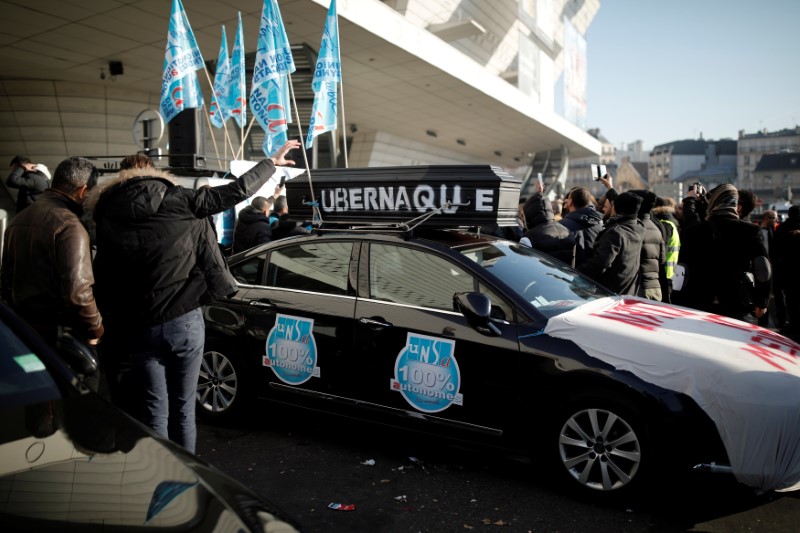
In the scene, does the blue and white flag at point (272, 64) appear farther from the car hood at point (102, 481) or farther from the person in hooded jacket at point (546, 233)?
the car hood at point (102, 481)

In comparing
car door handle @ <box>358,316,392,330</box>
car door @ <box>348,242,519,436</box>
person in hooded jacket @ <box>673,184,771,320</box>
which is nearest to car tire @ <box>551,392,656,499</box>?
car door @ <box>348,242,519,436</box>

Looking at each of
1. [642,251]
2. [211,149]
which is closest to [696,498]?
[642,251]

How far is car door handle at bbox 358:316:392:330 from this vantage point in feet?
13.6

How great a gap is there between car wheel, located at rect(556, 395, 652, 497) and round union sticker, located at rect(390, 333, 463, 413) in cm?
69

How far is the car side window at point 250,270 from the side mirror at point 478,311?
5.92 feet

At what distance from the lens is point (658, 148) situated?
131m

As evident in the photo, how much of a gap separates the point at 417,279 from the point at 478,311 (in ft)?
2.13

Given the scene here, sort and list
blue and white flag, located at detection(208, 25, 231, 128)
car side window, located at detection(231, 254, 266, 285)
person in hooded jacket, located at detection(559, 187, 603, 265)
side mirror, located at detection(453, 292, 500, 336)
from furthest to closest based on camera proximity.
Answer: blue and white flag, located at detection(208, 25, 231, 128), person in hooded jacket, located at detection(559, 187, 603, 265), car side window, located at detection(231, 254, 266, 285), side mirror, located at detection(453, 292, 500, 336)

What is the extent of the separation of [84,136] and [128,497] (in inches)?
902

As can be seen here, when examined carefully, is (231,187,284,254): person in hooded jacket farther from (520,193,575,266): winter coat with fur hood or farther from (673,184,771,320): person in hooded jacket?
(673,184,771,320): person in hooded jacket

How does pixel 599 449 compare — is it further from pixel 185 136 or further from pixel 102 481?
pixel 185 136

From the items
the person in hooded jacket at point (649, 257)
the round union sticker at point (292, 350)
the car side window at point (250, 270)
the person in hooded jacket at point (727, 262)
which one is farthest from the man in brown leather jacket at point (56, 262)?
the person in hooded jacket at point (727, 262)

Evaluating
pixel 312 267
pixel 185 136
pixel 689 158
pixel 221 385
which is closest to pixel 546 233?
pixel 312 267

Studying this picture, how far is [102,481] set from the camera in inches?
78.0
